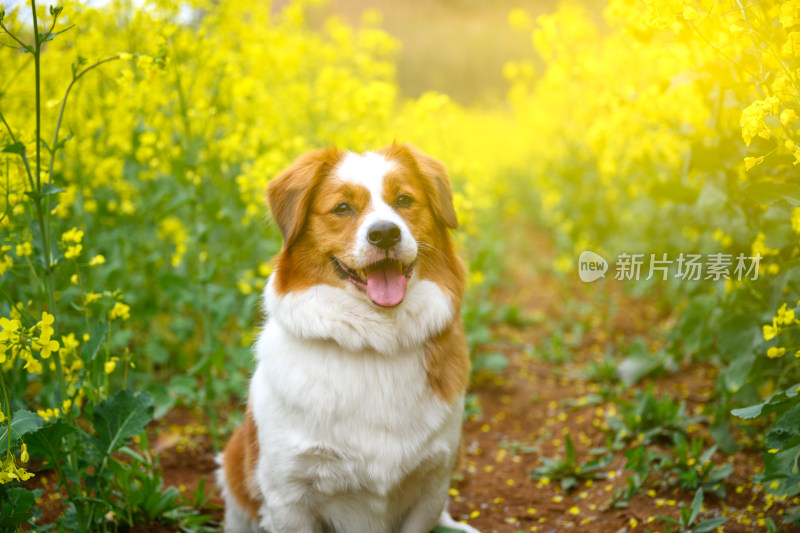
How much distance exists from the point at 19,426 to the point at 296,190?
1229mm

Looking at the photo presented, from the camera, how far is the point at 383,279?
223cm

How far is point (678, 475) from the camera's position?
288 cm

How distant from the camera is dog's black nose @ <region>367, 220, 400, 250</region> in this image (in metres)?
2.14

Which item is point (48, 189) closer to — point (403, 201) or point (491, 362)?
point (403, 201)

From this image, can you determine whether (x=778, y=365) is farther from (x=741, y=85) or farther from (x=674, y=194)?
(x=741, y=85)

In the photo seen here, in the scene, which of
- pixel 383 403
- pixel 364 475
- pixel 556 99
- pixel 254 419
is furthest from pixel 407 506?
pixel 556 99

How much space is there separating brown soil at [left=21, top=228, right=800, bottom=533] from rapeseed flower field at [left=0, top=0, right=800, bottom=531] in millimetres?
21

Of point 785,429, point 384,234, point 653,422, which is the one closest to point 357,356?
point 384,234

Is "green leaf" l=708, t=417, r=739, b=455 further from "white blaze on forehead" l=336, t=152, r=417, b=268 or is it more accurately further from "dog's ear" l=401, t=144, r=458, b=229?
"white blaze on forehead" l=336, t=152, r=417, b=268

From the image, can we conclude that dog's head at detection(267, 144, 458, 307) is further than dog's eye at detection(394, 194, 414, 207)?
No

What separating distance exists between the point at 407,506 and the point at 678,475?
4.55ft

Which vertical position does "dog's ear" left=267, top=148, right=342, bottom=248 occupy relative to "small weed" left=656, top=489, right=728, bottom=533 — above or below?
above
